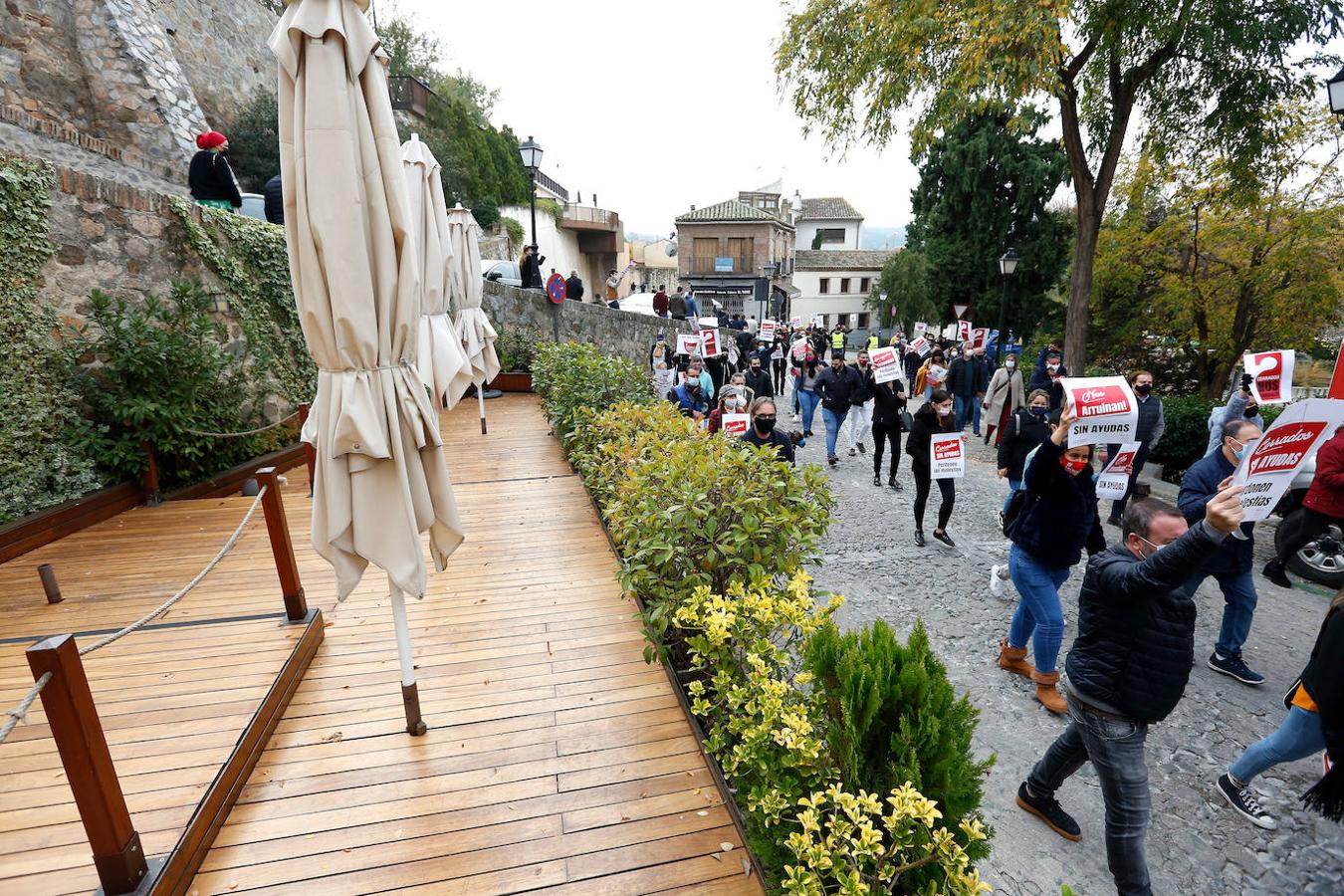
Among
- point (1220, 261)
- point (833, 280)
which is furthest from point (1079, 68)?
point (833, 280)

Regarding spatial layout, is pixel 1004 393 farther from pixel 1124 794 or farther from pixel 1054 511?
pixel 1124 794

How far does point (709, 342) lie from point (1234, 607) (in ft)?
30.1

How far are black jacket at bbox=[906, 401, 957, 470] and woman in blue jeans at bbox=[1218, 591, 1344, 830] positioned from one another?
3.85 m

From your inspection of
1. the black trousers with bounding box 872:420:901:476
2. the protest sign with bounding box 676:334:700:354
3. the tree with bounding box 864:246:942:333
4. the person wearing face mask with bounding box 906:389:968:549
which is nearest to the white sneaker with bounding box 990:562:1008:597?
the person wearing face mask with bounding box 906:389:968:549

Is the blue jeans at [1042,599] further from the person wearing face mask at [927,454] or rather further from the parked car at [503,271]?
the parked car at [503,271]

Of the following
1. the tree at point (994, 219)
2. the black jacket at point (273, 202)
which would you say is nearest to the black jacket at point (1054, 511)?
the black jacket at point (273, 202)

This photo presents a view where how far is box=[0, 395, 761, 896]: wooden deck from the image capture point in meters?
2.34

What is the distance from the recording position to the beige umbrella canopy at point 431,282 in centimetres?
544

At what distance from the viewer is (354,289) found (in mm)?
2461

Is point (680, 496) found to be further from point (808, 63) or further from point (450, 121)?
point (450, 121)

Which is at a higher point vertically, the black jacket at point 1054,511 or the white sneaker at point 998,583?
the black jacket at point 1054,511

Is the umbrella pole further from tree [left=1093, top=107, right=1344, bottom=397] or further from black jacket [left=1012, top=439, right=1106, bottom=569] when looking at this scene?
tree [left=1093, top=107, right=1344, bottom=397]

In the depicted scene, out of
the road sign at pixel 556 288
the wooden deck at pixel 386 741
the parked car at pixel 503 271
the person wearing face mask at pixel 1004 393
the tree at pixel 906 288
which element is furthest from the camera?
the tree at pixel 906 288

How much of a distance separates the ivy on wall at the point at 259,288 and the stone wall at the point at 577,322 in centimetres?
647
